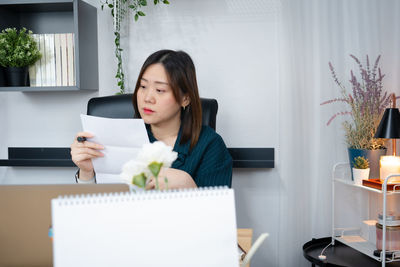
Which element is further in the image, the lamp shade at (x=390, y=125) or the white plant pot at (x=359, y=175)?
the white plant pot at (x=359, y=175)

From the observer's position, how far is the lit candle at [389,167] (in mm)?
1811

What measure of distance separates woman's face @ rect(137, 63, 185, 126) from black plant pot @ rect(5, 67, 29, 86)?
948mm

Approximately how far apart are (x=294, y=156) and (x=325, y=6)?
2.67 ft

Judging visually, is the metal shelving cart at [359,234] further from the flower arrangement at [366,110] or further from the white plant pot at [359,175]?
the flower arrangement at [366,110]

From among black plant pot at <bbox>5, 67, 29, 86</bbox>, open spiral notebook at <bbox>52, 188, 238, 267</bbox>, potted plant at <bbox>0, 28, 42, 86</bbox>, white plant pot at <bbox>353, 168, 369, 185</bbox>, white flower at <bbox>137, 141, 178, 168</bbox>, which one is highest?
potted plant at <bbox>0, 28, 42, 86</bbox>

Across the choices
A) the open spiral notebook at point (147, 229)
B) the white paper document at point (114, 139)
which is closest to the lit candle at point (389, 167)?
the white paper document at point (114, 139)

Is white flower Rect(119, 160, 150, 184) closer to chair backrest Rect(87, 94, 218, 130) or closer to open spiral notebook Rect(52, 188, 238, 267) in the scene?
open spiral notebook Rect(52, 188, 238, 267)

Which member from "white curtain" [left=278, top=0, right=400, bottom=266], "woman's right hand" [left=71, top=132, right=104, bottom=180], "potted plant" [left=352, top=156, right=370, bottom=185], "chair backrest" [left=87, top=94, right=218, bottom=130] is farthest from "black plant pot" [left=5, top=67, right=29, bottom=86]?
"potted plant" [left=352, top=156, right=370, bottom=185]

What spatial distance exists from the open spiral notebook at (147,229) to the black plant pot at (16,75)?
1776 millimetres

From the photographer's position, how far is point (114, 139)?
124 centimetres

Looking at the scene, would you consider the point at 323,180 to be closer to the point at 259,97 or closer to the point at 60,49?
the point at 259,97

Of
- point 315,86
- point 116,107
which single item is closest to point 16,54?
point 116,107

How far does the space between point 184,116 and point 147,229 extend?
1.04 m

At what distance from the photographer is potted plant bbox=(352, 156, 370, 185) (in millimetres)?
1889
